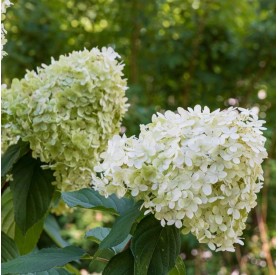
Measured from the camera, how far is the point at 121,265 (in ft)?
3.48

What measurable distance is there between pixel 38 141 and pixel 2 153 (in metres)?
0.16

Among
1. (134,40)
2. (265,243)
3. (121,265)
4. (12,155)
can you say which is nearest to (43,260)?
(121,265)

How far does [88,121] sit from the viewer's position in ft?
4.31

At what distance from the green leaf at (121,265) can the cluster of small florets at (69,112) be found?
29 centimetres

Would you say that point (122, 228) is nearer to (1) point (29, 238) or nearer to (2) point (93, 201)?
(2) point (93, 201)

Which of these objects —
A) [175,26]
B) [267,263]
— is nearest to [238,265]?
[267,263]

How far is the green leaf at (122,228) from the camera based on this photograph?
3.34 ft

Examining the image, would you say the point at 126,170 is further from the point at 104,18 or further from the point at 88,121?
the point at 104,18

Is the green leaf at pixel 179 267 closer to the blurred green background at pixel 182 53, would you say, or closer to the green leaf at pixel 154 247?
the green leaf at pixel 154 247

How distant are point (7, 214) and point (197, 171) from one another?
26.8 inches

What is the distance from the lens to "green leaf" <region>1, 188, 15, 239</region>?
1.52 meters

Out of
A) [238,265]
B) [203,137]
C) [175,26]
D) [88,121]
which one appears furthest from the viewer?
[238,265]

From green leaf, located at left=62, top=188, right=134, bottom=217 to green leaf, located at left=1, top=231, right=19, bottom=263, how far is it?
31cm

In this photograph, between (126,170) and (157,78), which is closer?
(126,170)
